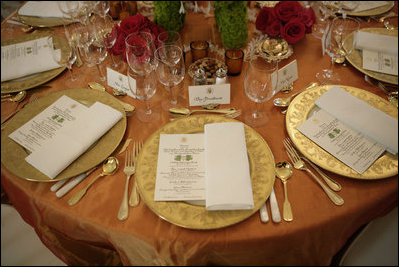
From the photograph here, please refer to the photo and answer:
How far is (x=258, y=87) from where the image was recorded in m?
1.08

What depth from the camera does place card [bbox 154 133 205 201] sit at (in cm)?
83

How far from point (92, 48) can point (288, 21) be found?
875 mm

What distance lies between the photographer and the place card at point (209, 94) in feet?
3.52

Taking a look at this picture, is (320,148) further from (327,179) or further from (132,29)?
(132,29)

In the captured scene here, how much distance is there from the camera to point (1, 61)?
1.27 m

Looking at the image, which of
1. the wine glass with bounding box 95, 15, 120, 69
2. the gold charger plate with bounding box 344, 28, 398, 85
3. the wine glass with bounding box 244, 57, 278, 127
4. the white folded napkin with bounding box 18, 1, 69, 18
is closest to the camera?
the wine glass with bounding box 244, 57, 278, 127

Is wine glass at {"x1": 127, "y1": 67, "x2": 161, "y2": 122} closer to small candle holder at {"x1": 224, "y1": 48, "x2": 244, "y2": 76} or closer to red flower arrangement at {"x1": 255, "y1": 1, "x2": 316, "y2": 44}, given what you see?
small candle holder at {"x1": 224, "y1": 48, "x2": 244, "y2": 76}

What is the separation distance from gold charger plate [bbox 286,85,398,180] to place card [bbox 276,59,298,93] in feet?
0.29

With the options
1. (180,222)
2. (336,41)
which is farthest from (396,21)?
(180,222)

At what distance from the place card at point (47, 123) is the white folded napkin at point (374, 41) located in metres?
1.15

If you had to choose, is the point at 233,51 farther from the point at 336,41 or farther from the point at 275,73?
the point at 336,41

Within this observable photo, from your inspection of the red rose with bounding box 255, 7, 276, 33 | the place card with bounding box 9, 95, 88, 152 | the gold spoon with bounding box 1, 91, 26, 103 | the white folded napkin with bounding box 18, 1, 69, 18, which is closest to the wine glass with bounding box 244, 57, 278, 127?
the red rose with bounding box 255, 7, 276, 33

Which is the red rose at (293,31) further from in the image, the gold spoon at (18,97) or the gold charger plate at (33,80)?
the gold spoon at (18,97)

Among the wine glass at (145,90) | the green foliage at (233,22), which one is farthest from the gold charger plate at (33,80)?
the green foliage at (233,22)
